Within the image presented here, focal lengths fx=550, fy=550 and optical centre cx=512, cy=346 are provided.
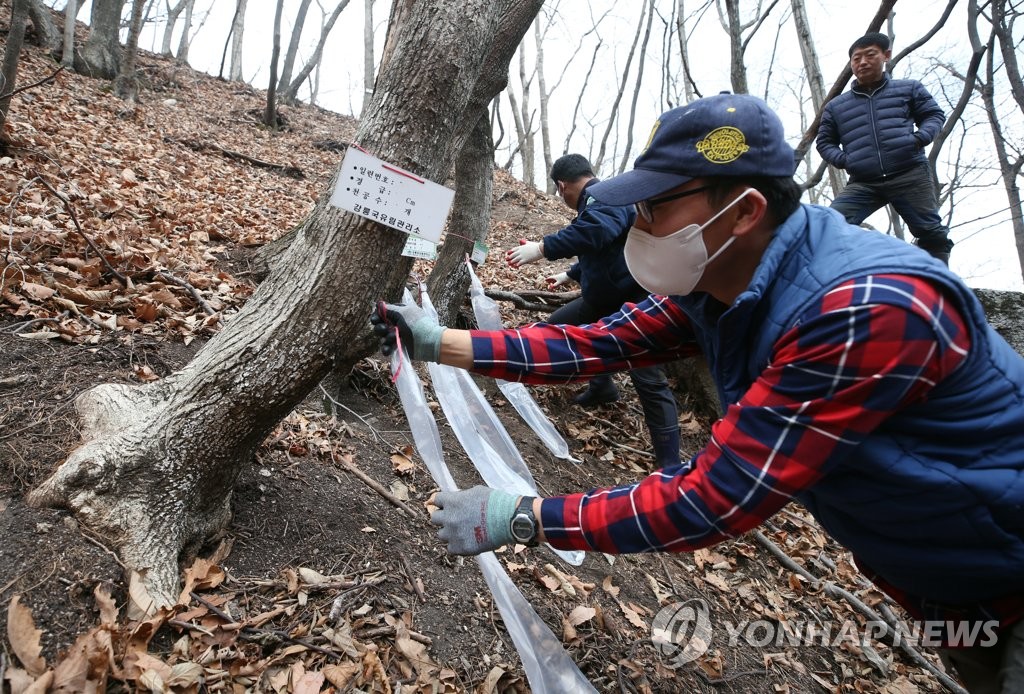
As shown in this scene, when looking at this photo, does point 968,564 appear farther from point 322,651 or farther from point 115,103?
point 115,103

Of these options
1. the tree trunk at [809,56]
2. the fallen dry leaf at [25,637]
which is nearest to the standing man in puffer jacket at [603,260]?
the fallen dry leaf at [25,637]

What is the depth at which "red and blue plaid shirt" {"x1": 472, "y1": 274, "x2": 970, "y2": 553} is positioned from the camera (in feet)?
3.77

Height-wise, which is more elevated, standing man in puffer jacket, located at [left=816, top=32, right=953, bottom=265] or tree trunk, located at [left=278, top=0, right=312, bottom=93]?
tree trunk, located at [left=278, top=0, right=312, bottom=93]

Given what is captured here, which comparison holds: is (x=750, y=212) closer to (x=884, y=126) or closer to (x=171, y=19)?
(x=884, y=126)

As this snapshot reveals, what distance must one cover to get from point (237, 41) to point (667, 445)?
75.9 feet

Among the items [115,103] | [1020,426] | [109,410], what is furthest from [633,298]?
[115,103]

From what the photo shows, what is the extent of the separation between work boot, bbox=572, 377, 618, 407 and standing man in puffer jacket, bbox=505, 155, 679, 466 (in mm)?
790

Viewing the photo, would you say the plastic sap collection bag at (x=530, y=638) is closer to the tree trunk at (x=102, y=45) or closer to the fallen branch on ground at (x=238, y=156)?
the fallen branch on ground at (x=238, y=156)

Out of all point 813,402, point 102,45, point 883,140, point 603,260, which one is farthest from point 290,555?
point 102,45

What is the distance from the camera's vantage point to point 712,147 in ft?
4.66

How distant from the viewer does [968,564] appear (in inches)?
52.9

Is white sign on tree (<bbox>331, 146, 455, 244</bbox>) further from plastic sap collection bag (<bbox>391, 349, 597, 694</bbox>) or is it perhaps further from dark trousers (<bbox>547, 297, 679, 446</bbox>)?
dark trousers (<bbox>547, 297, 679, 446</bbox>)

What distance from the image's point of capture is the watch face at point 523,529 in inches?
61.0

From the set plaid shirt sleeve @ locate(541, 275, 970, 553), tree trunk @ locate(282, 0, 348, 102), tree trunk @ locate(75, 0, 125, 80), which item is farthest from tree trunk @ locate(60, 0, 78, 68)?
plaid shirt sleeve @ locate(541, 275, 970, 553)
